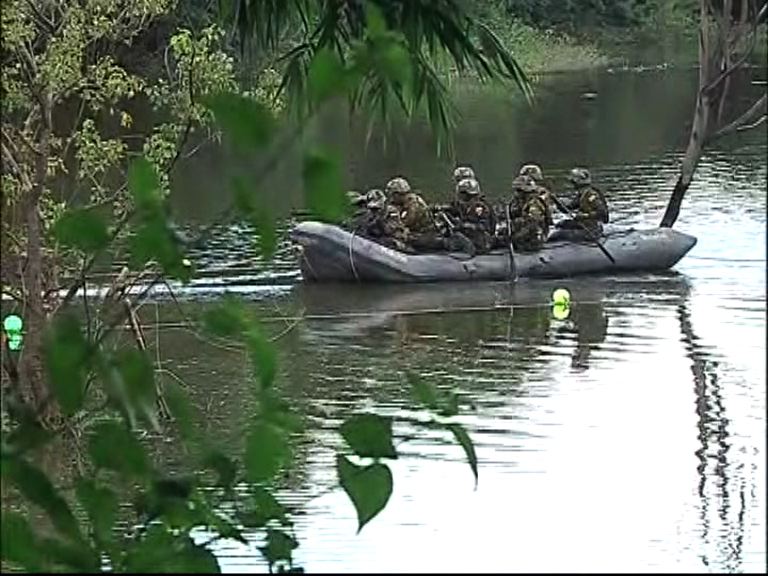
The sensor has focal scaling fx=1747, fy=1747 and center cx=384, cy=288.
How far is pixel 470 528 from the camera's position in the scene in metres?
6.93

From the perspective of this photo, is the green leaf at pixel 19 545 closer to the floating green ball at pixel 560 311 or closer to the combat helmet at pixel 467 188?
the floating green ball at pixel 560 311

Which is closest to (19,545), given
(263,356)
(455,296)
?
(263,356)

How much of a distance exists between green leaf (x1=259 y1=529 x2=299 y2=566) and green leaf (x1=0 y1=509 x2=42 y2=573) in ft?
1.58

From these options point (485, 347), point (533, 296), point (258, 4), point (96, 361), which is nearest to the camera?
point (96, 361)

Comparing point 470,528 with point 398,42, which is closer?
point 398,42

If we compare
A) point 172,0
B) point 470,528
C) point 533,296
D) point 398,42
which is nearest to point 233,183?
point 398,42

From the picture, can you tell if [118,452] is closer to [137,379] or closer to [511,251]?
[137,379]

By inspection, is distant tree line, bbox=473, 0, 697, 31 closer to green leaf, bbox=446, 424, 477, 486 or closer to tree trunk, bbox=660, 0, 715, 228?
green leaf, bbox=446, 424, 477, 486

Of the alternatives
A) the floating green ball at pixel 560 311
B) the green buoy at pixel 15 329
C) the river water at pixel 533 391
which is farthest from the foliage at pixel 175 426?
the floating green ball at pixel 560 311

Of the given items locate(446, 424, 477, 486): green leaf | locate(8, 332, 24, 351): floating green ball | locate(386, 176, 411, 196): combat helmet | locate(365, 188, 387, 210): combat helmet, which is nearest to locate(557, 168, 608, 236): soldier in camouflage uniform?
locate(386, 176, 411, 196): combat helmet

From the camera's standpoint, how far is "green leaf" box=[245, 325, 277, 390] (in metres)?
2.35

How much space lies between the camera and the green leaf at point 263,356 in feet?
7.71

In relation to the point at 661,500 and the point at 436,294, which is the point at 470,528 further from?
the point at 436,294

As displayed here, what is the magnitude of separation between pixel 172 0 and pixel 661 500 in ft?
10.9
